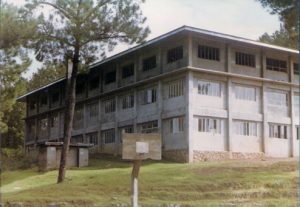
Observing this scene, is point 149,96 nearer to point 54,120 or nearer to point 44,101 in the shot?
point 44,101

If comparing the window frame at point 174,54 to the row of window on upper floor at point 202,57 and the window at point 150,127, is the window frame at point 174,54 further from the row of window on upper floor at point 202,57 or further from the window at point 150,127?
the window at point 150,127

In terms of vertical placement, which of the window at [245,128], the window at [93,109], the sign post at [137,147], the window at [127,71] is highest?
the window at [127,71]

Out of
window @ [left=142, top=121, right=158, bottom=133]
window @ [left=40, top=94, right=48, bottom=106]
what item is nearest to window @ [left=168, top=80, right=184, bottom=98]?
window @ [left=142, top=121, right=158, bottom=133]

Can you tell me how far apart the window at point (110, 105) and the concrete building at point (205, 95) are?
0.06 metres

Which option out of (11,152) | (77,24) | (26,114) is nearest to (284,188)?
(77,24)

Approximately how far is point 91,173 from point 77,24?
18.5 ft

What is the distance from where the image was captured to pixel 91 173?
21.6 meters

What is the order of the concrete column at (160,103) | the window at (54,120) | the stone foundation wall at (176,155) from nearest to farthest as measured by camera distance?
the stone foundation wall at (176,155) < the concrete column at (160,103) < the window at (54,120)

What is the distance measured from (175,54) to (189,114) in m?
2.90

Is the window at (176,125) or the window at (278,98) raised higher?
the window at (278,98)

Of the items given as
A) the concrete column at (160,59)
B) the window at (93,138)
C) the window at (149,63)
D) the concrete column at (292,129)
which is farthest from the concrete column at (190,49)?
the window at (93,138)

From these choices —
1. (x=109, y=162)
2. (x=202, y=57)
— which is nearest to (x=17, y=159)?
(x=109, y=162)

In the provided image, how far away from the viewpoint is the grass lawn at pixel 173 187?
15.1 m

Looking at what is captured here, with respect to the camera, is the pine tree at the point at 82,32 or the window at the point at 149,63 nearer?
the pine tree at the point at 82,32
